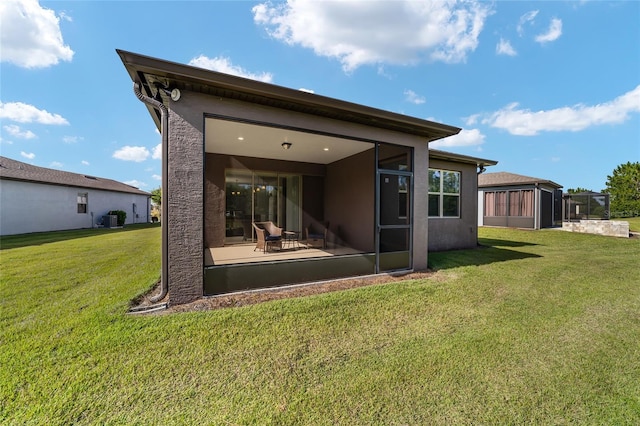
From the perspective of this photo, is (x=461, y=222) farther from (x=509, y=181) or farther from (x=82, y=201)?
(x=82, y=201)

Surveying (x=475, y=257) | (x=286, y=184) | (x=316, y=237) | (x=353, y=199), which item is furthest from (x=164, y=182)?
(x=475, y=257)

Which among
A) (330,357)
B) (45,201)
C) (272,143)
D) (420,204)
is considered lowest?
(330,357)

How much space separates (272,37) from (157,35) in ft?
9.79

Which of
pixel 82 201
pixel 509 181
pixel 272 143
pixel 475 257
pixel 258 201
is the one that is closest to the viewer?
pixel 272 143

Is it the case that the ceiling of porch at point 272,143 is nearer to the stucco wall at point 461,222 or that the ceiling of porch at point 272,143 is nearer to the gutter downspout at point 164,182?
the gutter downspout at point 164,182

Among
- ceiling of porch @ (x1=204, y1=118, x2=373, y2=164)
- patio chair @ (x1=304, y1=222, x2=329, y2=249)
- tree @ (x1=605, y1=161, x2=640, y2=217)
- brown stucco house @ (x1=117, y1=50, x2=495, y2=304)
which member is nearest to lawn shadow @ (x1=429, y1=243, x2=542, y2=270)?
brown stucco house @ (x1=117, y1=50, x2=495, y2=304)

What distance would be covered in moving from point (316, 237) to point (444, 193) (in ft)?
16.7

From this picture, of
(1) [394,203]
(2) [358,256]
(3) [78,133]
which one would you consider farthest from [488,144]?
(3) [78,133]

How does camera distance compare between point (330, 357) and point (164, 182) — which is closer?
point (330, 357)

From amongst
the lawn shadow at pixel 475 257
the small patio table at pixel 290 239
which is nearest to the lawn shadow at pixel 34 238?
the small patio table at pixel 290 239

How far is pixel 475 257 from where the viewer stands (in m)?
7.71

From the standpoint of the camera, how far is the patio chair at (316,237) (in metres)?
8.15

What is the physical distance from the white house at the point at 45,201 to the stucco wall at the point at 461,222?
1972 cm

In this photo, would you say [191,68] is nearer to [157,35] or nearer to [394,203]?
[157,35]
